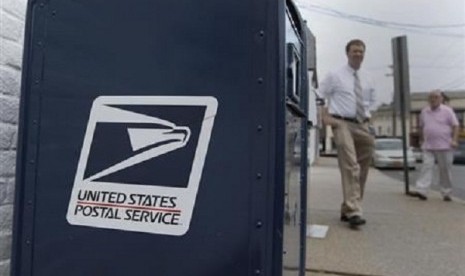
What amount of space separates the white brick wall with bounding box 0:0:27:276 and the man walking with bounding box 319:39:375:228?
123 inches

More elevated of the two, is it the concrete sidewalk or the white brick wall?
the white brick wall

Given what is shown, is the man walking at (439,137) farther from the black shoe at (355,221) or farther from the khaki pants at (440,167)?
the black shoe at (355,221)

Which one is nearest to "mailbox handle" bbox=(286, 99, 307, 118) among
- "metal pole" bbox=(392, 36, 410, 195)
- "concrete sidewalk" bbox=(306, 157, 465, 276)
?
"concrete sidewalk" bbox=(306, 157, 465, 276)

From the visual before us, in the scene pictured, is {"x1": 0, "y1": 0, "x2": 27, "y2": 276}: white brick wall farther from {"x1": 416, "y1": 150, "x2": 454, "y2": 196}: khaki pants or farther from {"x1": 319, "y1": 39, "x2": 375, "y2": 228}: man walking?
{"x1": 416, "y1": 150, "x2": 454, "y2": 196}: khaki pants

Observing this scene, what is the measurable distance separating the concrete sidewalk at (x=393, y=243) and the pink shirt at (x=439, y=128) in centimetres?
115

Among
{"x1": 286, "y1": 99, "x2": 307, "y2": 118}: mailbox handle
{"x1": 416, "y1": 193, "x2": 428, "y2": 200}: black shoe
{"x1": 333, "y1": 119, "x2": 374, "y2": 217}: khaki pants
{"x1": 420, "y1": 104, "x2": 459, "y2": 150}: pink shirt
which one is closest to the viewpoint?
{"x1": 286, "y1": 99, "x2": 307, "y2": 118}: mailbox handle

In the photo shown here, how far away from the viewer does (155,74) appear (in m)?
1.52

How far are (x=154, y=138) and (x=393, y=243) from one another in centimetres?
320

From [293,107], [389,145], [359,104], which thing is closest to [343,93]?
[359,104]

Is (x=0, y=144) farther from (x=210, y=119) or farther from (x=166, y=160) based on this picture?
(x=210, y=119)

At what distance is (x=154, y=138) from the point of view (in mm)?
1509

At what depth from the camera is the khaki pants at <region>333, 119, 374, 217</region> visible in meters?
4.52

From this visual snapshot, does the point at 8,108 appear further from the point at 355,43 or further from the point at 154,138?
the point at 355,43

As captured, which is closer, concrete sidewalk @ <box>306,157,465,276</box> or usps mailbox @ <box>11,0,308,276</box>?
usps mailbox @ <box>11,0,308,276</box>
